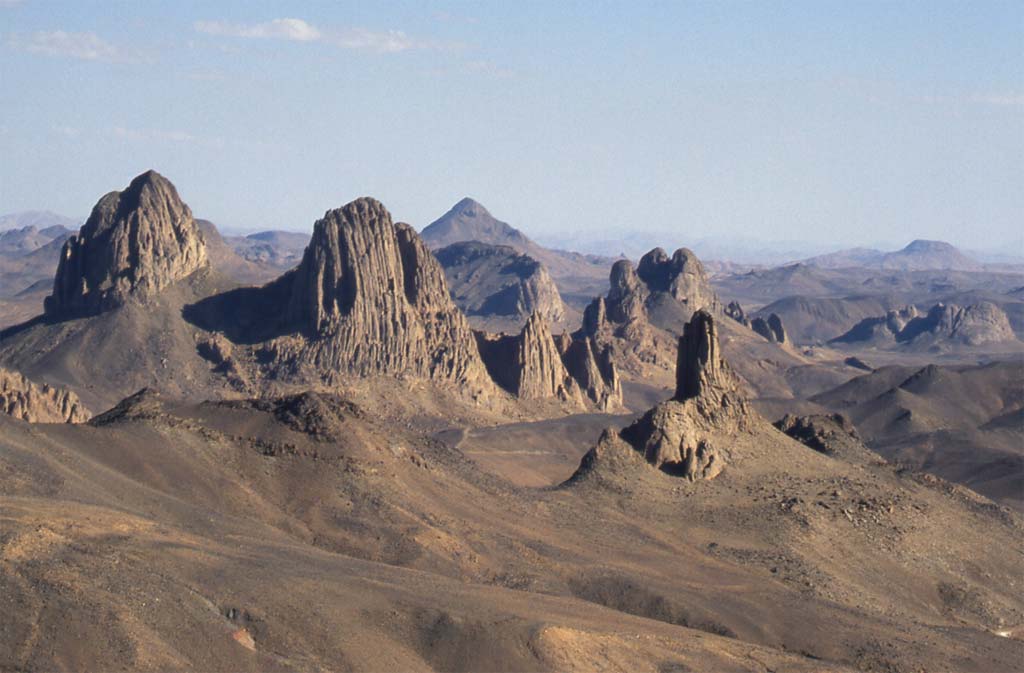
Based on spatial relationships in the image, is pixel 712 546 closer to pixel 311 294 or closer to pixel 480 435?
pixel 480 435

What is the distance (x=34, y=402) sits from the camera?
116 metres

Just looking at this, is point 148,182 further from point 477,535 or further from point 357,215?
point 477,535

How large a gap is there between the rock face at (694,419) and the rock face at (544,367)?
69.4m

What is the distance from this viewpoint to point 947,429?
171125 millimetres

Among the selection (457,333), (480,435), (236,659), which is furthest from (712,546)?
(457,333)

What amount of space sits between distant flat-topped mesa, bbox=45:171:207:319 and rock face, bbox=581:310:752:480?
8315 cm

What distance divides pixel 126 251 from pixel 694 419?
89149 mm

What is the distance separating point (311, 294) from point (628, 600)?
95242 millimetres

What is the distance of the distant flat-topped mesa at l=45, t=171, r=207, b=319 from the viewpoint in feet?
573

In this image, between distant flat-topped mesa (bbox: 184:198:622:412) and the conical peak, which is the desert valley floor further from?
the conical peak

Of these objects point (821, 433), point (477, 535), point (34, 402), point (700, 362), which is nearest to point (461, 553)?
point (477, 535)

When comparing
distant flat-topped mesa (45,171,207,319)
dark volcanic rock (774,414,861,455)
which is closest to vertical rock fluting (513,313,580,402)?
distant flat-topped mesa (45,171,207,319)

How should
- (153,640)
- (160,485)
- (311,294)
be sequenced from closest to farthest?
(153,640)
(160,485)
(311,294)

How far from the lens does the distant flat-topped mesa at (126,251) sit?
17462cm
